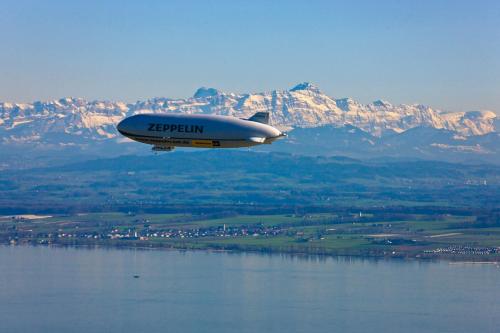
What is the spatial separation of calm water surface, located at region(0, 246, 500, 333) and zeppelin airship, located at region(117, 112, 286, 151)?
3441 cm

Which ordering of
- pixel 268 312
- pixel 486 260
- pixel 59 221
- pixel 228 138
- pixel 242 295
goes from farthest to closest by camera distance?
pixel 59 221, pixel 486 260, pixel 242 295, pixel 268 312, pixel 228 138

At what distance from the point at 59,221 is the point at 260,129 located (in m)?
130

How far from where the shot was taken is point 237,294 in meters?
111

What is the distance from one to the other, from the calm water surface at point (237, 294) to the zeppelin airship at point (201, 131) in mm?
34411

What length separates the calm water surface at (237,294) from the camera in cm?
9644

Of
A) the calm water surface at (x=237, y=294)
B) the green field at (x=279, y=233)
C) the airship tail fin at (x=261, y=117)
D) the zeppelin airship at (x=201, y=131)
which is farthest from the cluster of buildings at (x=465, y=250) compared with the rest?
the zeppelin airship at (x=201, y=131)

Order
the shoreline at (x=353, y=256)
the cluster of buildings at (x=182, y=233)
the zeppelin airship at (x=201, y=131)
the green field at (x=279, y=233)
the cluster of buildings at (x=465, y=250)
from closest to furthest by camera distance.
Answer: the zeppelin airship at (x=201, y=131) → the shoreline at (x=353, y=256) → the cluster of buildings at (x=465, y=250) → the green field at (x=279, y=233) → the cluster of buildings at (x=182, y=233)

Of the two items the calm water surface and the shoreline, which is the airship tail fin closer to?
the calm water surface

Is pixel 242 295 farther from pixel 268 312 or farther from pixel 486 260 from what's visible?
pixel 486 260

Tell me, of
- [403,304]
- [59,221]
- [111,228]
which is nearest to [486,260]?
[403,304]

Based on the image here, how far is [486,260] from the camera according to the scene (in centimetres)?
14025

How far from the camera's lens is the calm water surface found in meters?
96.4

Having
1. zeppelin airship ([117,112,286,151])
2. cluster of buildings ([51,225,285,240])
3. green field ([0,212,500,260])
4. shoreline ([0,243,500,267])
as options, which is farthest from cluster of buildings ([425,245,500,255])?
zeppelin airship ([117,112,286,151])

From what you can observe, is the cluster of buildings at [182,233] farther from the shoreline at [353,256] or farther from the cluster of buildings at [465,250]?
the cluster of buildings at [465,250]
